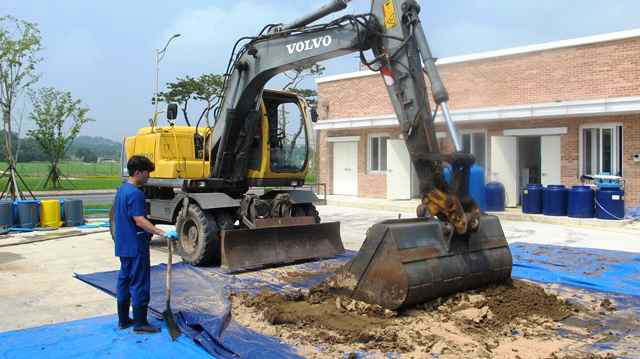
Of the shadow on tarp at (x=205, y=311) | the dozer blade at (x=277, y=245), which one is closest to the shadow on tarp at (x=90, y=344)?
the shadow on tarp at (x=205, y=311)

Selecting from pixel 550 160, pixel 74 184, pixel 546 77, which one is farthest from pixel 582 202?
pixel 74 184

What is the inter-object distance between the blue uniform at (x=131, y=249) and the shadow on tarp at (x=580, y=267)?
5.19 meters

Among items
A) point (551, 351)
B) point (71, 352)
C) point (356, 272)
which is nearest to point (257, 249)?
point (356, 272)

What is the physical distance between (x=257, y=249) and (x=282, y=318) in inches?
118

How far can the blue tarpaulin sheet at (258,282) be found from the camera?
5.03m

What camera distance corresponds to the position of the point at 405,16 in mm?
6602

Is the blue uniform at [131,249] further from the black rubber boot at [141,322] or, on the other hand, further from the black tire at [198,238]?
the black tire at [198,238]

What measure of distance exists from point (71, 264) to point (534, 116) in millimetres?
12812

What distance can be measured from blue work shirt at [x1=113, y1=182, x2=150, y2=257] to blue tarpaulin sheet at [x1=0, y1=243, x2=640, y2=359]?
2.54 ft

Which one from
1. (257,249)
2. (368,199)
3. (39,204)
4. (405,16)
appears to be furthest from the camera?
(368,199)

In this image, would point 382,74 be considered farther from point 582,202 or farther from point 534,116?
point 534,116

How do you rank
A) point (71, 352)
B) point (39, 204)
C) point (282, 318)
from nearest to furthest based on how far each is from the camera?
point (71, 352) < point (282, 318) < point (39, 204)

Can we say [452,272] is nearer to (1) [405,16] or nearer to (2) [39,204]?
(1) [405,16]

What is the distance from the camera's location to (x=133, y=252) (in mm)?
5379
